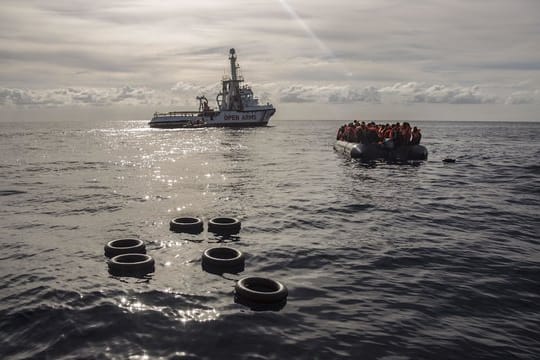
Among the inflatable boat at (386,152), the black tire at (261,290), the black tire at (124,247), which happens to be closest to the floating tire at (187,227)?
the black tire at (124,247)

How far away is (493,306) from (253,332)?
5.26 meters

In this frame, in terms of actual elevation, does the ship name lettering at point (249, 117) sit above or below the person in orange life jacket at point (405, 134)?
above

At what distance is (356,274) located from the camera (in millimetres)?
9742

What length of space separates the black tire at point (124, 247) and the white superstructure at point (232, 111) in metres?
92.4

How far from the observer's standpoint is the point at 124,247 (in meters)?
11.0

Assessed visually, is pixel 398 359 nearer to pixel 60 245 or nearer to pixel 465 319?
pixel 465 319

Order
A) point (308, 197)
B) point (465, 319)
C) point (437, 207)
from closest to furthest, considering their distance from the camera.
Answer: point (465, 319)
point (437, 207)
point (308, 197)

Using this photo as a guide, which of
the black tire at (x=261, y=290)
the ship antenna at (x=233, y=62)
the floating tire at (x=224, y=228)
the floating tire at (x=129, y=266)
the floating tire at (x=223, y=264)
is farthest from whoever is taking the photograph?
the ship antenna at (x=233, y=62)

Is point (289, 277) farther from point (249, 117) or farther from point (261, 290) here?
point (249, 117)

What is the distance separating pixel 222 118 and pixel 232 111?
153 inches

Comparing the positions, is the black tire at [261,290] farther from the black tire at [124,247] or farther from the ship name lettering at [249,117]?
the ship name lettering at [249,117]

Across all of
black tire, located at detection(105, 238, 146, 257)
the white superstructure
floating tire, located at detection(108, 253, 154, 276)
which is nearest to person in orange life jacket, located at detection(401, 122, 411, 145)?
black tire, located at detection(105, 238, 146, 257)

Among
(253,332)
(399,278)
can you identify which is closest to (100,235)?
(253,332)

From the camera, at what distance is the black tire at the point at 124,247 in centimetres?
1070
